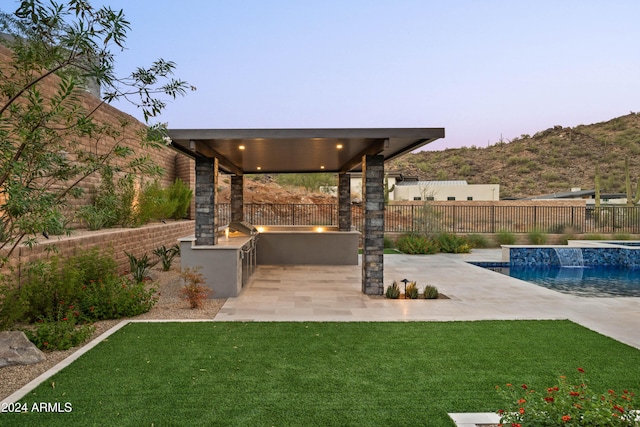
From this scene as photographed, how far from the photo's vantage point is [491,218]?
22188mm

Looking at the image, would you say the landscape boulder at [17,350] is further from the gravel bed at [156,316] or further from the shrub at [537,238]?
the shrub at [537,238]

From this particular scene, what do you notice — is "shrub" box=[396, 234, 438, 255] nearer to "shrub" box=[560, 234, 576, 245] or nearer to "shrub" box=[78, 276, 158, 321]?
"shrub" box=[560, 234, 576, 245]

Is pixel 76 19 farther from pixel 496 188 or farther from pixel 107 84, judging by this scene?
pixel 496 188

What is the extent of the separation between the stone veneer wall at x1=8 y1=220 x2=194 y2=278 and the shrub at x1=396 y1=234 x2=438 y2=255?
27.5ft

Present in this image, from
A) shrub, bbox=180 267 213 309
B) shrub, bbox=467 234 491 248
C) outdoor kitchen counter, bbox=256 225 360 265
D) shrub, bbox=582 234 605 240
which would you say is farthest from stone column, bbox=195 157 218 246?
shrub, bbox=582 234 605 240

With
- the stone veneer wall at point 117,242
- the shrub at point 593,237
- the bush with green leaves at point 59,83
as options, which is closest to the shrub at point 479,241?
the shrub at point 593,237

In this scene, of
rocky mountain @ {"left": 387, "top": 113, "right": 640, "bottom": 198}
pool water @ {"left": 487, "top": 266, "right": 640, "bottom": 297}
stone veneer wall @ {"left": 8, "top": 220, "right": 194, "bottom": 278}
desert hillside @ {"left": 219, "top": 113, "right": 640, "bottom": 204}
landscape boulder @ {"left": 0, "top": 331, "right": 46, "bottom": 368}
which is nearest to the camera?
landscape boulder @ {"left": 0, "top": 331, "right": 46, "bottom": 368}

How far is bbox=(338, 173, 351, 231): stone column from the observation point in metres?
12.4

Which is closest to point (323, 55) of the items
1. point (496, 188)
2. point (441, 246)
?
point (441, 246)

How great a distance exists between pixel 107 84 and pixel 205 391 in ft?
9.31

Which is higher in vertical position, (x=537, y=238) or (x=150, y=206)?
(x=150, y=206)

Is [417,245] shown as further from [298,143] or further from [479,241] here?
[298,143]

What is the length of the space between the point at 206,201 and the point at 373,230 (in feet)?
11.3

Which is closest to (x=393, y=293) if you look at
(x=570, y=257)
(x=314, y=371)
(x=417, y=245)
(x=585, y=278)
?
(x=314, y=371)
